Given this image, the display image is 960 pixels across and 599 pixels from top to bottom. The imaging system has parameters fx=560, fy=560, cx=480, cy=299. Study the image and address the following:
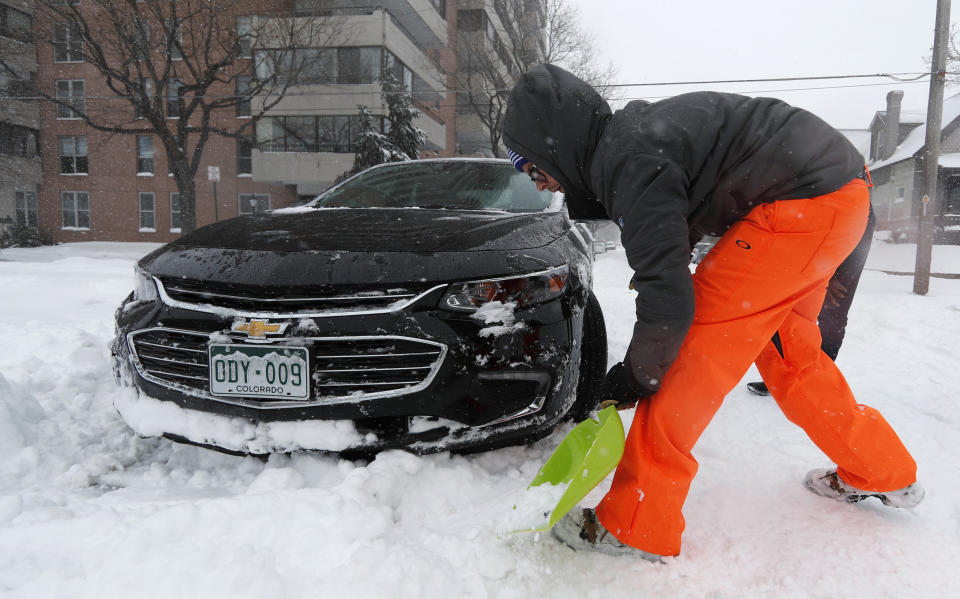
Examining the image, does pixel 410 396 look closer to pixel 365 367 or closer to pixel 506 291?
pixel 365 367

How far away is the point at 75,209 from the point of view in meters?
27.1

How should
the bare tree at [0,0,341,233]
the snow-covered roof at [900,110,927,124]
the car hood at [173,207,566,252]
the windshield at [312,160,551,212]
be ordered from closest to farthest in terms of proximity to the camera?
the car hood at [173,207,566,252]
the windshield at [312,160,551,212]
the bare tree at [0,0,341,233]
the snow-covered roof at [900,110,927,124]

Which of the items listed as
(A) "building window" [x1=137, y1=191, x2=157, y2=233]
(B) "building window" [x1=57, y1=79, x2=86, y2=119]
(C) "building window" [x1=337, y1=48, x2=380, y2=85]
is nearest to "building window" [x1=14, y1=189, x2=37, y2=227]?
(B) "building window" [x1=57, y1=79, x2=86, y2=119]

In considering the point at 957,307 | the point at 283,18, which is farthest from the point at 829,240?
the point at 283,18

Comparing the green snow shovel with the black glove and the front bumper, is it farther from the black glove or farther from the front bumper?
the front bumper

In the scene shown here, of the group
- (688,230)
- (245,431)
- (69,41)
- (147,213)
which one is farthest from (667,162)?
(147,213)

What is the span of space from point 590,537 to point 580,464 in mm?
247

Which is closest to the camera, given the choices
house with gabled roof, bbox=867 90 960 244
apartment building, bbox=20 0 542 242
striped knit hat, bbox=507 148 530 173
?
striped knit hat, bbox=507 148 530 173

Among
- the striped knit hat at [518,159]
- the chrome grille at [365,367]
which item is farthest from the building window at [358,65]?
the chrome grille at [365,367]

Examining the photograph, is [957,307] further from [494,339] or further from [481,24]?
[481,24]

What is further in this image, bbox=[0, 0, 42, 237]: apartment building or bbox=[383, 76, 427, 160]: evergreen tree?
bbox=[0, 0, 42, 237]: apartment building

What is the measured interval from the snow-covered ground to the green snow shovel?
15cm

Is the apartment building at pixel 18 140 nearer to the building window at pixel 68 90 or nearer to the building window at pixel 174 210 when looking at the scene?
the building window at pixel 68 90

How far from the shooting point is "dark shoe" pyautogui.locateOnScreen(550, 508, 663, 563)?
1524mm
